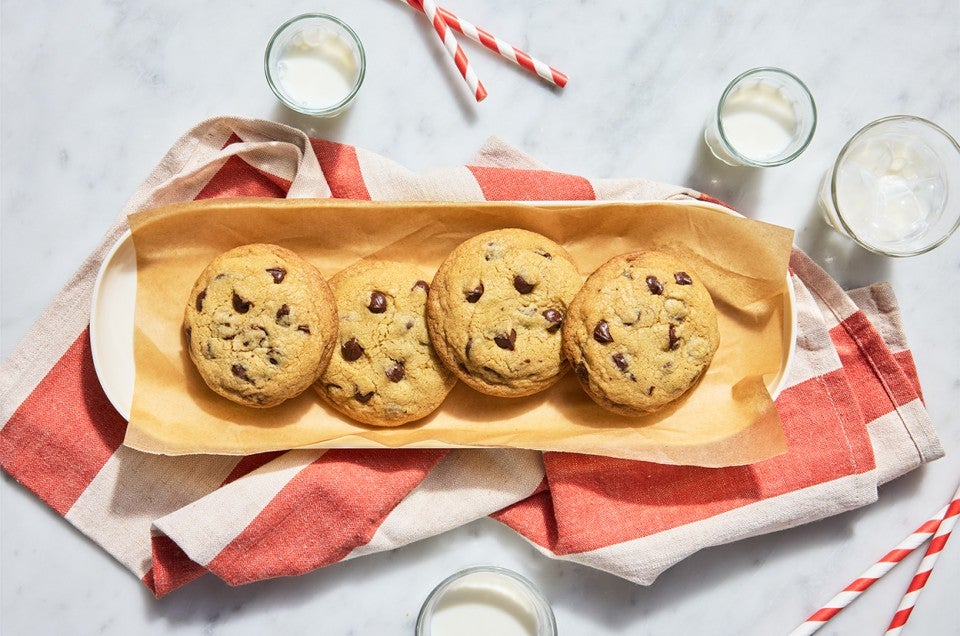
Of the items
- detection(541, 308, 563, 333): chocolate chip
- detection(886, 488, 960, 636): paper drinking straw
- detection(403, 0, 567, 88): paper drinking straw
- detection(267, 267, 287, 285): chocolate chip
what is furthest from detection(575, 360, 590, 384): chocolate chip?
detection(886, 488, 960, 636): paper drinking straw

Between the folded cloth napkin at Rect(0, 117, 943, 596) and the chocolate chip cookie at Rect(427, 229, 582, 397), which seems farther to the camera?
Answer: the folded cloth napkin at Rect(0, 117, 943, 596)

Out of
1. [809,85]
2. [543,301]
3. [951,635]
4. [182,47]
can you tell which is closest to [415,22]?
[182,47]

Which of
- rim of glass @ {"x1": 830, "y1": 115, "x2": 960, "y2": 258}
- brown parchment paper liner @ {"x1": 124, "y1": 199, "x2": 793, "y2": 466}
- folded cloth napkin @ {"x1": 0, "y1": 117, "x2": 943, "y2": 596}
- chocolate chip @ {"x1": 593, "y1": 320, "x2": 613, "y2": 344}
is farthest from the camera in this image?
rim of glass @ {"x1": 830, "y1": 115, "x2": 960, "y2": 258}

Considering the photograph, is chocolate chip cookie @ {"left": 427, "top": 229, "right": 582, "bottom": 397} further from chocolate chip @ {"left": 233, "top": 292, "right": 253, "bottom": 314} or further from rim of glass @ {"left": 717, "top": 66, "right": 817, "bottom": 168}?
rim of glass @ {"left": 717, "top": 66, "right": 817, "bottom": 168}

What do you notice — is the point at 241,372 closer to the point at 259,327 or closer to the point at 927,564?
the point at 259,327

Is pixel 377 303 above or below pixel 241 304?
above

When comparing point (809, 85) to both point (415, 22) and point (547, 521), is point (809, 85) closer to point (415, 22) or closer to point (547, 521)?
point (415, 22)

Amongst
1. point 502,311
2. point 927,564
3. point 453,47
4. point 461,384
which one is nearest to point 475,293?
point 502,311
